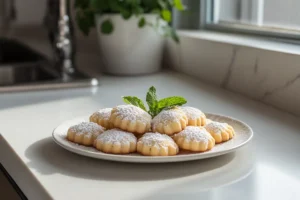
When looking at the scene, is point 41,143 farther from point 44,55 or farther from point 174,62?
point 44,55

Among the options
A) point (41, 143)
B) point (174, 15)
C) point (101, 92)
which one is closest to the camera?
point (41, 143)

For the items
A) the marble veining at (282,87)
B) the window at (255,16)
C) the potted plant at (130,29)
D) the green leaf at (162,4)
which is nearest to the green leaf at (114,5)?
the potted plant at (130,29)

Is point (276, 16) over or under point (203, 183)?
over

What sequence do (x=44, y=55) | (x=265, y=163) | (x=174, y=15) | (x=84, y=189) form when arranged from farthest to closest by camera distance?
1. (x=44, y=55)
2. (x=174, y=15)
3. (x=265, y=163)
4. (x=84, y=189)

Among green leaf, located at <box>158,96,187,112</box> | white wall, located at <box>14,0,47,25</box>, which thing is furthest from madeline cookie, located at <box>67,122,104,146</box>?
white wall, located at <box>14,0,47,25</box>

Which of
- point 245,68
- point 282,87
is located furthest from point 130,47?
point 282,87

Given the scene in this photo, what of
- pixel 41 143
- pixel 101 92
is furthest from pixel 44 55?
pixel 41 143

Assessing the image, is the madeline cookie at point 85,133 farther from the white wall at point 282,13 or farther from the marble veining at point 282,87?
the white wall at point 282,13

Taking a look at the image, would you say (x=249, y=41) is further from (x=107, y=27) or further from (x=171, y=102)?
(x=171, y=102)
